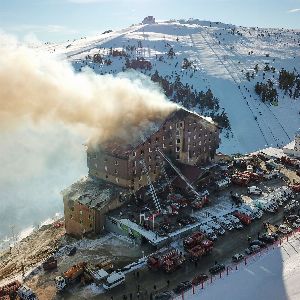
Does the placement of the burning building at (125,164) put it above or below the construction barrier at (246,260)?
above

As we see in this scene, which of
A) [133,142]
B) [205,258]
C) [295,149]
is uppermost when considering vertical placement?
[133,142]

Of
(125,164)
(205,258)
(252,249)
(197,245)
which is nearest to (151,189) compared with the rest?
(125,164)

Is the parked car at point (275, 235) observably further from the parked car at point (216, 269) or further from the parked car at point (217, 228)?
the parked car at point (216, 269)

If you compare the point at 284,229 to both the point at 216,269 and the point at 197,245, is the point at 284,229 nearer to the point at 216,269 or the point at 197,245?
the point at 197,245

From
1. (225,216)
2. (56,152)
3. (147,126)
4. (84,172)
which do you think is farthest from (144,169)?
(56,152)

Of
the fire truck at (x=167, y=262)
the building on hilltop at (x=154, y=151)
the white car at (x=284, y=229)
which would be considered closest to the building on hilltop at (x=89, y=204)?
the building on hilltop at (x=154, y=151)

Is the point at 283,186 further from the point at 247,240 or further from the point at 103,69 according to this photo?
the point at 103,69
